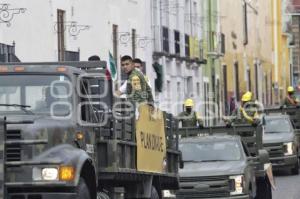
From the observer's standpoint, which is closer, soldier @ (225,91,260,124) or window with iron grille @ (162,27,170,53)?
soldier @ (225,91,260,124)

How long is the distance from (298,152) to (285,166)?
4.58ft

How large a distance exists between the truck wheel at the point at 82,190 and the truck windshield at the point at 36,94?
836 mm

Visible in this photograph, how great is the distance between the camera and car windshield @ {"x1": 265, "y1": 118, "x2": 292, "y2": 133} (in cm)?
3048

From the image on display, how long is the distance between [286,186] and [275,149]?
4072 millimetres

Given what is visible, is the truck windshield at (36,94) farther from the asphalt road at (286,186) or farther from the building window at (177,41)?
the building window at (177,41)

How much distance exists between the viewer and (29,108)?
465 inches

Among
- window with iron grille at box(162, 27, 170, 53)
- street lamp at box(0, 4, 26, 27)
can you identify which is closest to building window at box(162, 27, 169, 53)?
window with iron grille at box(162, 27, 170, 53)

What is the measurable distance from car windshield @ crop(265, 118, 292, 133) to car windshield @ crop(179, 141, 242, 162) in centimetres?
1026

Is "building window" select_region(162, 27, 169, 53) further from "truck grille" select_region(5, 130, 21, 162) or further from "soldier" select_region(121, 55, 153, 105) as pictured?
"truck grille" select_region(5, 130, 21, 162)

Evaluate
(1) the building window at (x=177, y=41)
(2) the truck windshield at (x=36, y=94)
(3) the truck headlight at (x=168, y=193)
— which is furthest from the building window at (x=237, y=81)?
(2) the truck windshield at (x=36, y=94)

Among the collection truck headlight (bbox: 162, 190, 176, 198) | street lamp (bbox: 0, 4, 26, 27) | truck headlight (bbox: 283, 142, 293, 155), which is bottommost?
truck headlight (bbox: 283, 142, 293, 155)

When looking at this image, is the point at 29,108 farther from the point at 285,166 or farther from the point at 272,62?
the point at 272,62

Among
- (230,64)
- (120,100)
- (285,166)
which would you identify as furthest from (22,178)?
(230,64)

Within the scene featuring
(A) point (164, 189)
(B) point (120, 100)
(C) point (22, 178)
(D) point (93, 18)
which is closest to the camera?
(C) point (22, 178)
